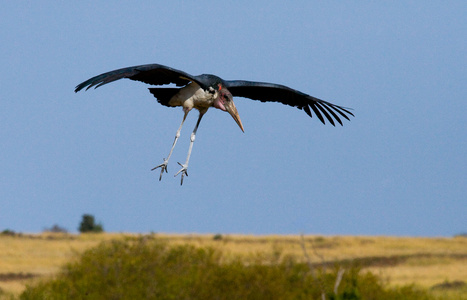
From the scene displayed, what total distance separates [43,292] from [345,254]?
26.0 meters

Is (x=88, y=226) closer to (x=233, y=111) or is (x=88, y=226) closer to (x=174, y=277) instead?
(x=174, y=277)

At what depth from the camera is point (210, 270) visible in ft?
57.7

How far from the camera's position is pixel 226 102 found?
41.4 feet

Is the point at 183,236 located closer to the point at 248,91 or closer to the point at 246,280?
the point at 246,280

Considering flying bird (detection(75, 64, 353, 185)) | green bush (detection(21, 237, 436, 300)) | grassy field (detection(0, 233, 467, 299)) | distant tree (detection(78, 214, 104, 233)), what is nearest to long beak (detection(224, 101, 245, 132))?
flying bird (detection(75, 64, 353, 185))

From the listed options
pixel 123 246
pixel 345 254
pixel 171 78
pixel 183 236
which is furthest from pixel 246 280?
pixel 183 236

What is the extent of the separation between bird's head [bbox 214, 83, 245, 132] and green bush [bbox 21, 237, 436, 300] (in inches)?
197

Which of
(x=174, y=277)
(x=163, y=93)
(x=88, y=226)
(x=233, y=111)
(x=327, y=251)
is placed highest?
(x=88, y=226)

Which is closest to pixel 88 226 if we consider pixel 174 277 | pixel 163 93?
pixel 174 277

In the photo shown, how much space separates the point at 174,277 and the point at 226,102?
5.94 meters

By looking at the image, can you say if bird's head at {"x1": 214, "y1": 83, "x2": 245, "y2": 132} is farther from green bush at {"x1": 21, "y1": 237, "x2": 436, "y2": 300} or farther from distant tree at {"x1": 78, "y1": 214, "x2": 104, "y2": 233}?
distant tree at {"x1": 78, "y1": 214, "x2": 104, "y2": 233}

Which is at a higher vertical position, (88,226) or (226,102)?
(88,226)

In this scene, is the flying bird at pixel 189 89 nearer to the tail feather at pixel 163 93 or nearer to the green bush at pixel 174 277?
the tail feather at pixel 163 93

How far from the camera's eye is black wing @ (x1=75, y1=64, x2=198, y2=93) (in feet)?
34.3
